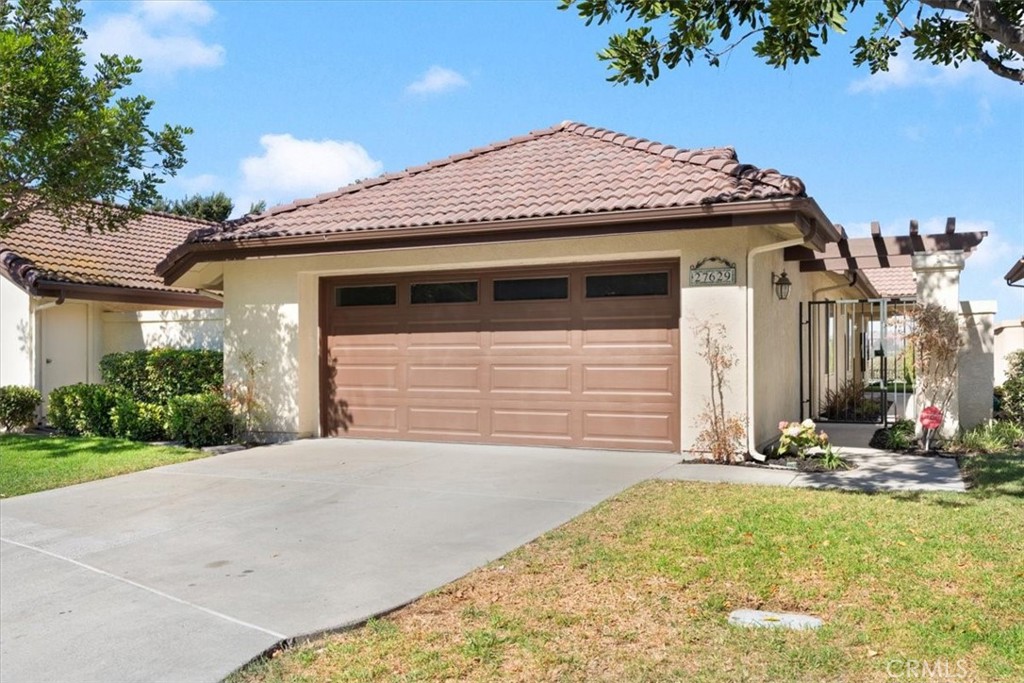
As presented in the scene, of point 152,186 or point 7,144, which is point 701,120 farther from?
point 7,144

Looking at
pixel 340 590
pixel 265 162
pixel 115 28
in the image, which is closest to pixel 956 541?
pixel 340 590

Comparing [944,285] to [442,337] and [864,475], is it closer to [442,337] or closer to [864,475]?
[864,475]

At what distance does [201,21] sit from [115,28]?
2156mm

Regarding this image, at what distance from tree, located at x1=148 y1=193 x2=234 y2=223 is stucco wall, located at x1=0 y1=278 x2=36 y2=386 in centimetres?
2089

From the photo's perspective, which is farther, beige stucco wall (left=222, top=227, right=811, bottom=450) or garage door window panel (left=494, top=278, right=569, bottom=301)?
garage door window panel (left=494, top=278, right=569, bottom=301)

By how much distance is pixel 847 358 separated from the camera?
773 inches

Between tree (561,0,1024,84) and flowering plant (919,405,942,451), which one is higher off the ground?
tree (561,0,1024,84)

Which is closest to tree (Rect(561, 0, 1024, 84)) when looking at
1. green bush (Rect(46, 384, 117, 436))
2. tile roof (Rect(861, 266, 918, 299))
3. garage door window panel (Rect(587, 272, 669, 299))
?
garage door window panel (Rect(587, 272, 669, 299))

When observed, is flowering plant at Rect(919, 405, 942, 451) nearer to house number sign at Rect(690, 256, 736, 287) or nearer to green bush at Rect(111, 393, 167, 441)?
house number sign at Rect(690, 256, 736, 287)

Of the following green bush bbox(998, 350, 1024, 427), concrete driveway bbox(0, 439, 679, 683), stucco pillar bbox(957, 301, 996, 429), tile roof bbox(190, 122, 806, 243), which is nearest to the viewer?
concrete driveway bbox(0, 439, 679, 683)

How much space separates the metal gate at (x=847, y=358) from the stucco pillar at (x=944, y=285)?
0.33 m

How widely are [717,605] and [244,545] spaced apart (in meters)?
3.85

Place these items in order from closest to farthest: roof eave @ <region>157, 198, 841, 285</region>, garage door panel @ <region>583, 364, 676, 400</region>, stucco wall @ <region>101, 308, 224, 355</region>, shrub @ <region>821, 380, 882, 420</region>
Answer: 1. roof eave @ <region>157, 198, 841, 285</region>
2. garage door panel @ <region>583, 364, 676, 400</region>
3. stucco wall @ <region>101, 308, 224, 355</region>
4. shrub @ <region>821, 380, 882, 420</region>

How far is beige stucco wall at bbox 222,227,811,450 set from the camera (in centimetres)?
1000
